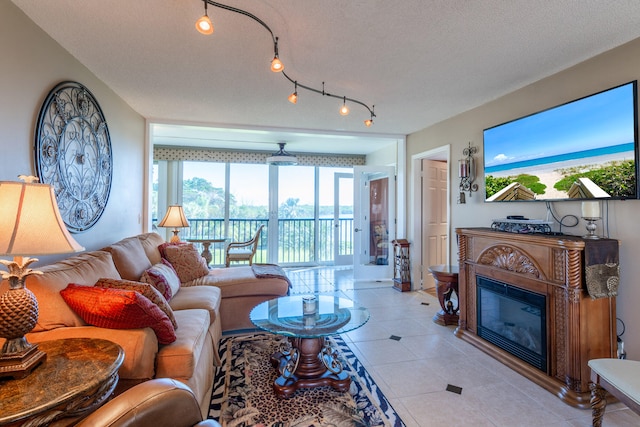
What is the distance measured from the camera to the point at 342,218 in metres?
6.88

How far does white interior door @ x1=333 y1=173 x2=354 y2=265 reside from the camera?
6773 mm

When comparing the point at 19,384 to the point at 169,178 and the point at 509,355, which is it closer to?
the point at 509,355

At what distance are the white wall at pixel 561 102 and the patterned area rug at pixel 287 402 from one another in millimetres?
1773

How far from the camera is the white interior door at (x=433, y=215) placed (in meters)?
4.75

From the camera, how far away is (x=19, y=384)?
3.66 ft

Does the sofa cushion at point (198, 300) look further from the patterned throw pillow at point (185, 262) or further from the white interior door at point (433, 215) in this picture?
the white interior door at point (433, 215)

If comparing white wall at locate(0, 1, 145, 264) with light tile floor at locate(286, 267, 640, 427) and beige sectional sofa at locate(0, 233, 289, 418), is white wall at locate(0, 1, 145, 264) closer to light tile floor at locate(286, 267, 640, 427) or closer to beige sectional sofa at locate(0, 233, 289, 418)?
beige sectional sofa at locate(0, 233, 289, 418)

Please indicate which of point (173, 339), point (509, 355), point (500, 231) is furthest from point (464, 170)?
point (173, 339)

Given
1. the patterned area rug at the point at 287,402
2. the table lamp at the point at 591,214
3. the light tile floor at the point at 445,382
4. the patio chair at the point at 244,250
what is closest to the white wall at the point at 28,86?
the patterned area rug at the point at 287,402

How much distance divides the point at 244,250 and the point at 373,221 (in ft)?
7.67

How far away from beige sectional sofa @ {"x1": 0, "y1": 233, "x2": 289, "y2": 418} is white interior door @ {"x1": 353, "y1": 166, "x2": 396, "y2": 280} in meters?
2.13

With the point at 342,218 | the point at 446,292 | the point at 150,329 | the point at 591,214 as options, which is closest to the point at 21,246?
the point at 150,329

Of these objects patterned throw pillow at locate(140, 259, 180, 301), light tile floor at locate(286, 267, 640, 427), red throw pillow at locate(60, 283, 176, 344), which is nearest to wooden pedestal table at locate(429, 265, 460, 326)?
light tile floor at locate(286, 267, 640, 427)

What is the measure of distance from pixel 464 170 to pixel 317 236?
3794 millimetres
